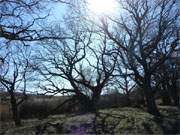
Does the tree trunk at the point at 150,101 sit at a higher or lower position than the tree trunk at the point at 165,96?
lower

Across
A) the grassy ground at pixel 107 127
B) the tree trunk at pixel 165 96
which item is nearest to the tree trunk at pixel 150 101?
the grassy ground at pixel 107 127

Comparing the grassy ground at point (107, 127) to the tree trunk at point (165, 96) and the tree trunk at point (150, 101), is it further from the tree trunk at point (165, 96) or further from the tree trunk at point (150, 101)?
the tree trunk at point (165, 96)

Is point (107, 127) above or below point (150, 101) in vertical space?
below

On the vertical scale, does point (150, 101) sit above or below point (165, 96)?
below

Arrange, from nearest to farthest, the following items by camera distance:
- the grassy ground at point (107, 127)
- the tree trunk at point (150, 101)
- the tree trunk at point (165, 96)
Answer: the grassy ground at point (107, 127) → the tree trunk at point (150, 101) → the tree trunk at point (165, 96)

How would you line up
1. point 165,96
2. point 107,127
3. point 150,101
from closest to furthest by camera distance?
point 107,127, point 150,101, point 165,96

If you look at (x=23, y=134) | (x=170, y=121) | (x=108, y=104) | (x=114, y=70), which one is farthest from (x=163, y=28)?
(x=108, y=104)

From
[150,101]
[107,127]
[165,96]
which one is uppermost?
[165,96]

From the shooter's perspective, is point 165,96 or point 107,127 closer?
point 107,127

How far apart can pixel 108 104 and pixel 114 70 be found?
10.8 m

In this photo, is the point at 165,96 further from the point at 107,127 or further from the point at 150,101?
the point at 107,127

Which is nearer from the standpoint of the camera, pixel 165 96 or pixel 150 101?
pixel 150 101

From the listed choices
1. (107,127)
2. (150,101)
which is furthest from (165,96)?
(107,127)

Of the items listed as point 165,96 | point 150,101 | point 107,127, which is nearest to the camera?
point 107,127
